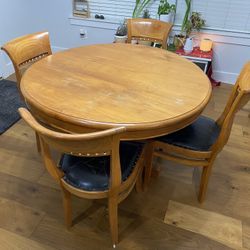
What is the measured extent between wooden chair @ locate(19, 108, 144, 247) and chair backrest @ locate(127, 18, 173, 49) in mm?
1222

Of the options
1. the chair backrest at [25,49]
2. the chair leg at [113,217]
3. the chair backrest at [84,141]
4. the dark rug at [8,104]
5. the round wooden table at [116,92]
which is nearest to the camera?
the chair backrest at [84,141]

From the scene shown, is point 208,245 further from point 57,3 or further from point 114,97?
point 57,3

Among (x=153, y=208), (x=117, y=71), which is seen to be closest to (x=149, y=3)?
(x=117, y=71)

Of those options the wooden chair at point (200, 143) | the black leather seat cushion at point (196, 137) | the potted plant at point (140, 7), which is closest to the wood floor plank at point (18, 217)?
the wooden chair at point (200, 143)

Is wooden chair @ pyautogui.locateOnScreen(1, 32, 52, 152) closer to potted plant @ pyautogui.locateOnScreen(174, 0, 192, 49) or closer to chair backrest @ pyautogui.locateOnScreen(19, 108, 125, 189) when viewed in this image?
chair backrest @ pyautogui.locateOnScreen(19, 108, 125, 189)

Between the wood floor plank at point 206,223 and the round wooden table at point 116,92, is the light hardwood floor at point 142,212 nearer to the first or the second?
the wood floor plank at point 206,223

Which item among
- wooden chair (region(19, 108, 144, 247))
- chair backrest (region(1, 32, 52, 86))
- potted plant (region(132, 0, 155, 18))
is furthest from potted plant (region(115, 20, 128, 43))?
wooden chair (region(19, 108, 144, 247))

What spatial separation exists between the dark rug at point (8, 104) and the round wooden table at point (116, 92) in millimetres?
990

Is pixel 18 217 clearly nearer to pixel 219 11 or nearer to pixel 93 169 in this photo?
pixel 93 169

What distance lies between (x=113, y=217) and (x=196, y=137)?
66 cm

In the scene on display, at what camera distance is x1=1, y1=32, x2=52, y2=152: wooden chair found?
170cm

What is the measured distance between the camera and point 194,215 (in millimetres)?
1619

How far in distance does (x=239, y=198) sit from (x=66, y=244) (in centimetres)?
114

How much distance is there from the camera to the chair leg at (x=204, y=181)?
1572mm
